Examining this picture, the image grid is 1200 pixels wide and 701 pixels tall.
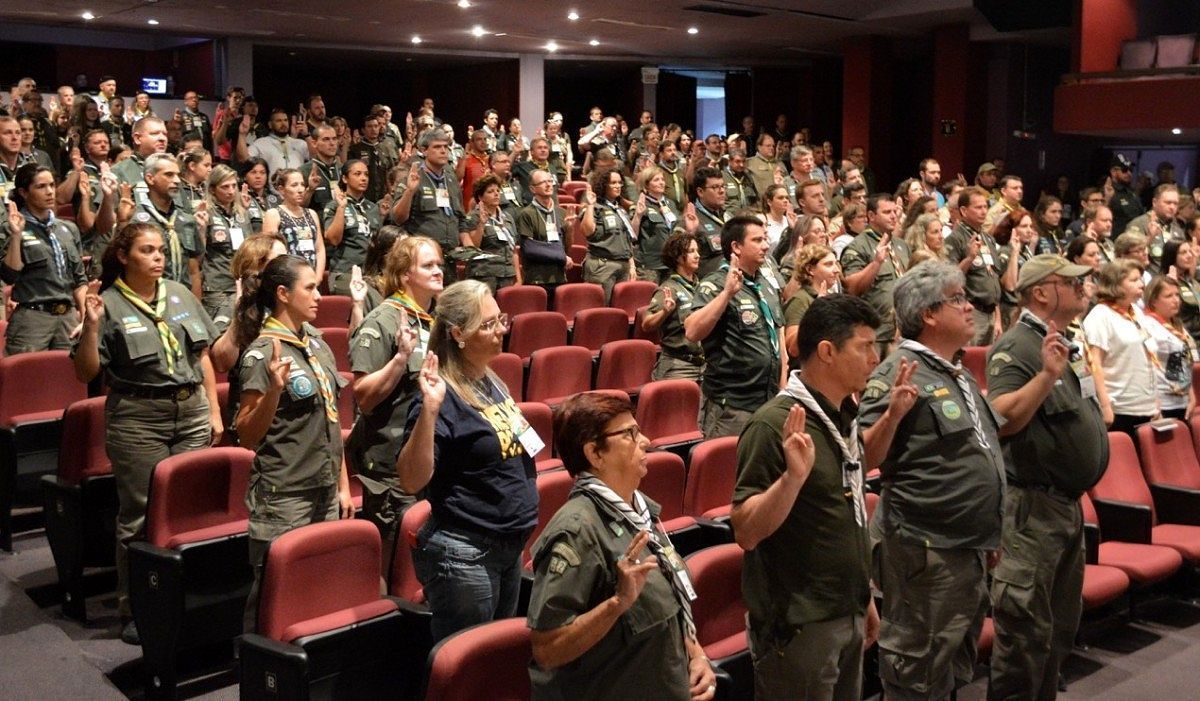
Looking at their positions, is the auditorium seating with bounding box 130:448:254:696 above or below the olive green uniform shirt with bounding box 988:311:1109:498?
below

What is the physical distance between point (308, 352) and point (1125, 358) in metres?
3.80

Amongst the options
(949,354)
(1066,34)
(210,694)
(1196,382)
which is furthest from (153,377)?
(1066,34)

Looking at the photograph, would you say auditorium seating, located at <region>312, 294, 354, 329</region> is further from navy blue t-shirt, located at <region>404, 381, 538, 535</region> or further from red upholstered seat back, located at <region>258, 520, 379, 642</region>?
navy blue t-shirt, located at <region>404, 381, 538, 535</region>

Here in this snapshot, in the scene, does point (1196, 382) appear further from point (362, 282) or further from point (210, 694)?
point (210, 694)

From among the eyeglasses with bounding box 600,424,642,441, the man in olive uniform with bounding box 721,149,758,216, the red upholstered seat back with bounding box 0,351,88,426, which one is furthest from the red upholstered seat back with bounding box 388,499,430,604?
→ the man in olive uniform with bounding box 721,149,758,216

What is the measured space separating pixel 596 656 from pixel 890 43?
571 inches

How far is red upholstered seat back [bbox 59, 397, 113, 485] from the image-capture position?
4.31 metres

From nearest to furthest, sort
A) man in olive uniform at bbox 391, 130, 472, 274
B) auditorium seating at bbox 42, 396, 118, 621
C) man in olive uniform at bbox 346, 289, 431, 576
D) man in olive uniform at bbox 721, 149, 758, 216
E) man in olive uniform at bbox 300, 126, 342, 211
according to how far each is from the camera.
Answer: man in olive uniform at bbox 346, 289, 431, 576
auditorium seating at bbox 42, 396, 118, 621
man in olive uniform at bbox 391, 130, 472, 274
man in olive uniform at bbox 300, 126, 342, 211
man in olive uniform at bbox 721, 149, 758, 216

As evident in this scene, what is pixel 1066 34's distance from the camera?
567 inches

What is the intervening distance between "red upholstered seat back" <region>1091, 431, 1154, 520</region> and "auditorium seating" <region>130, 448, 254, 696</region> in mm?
3491

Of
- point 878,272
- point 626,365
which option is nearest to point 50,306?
point 626,365

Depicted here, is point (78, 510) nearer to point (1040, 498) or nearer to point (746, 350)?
point (746, 350)

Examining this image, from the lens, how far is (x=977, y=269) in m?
7.01

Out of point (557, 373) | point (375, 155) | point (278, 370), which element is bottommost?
point (557, 373)
